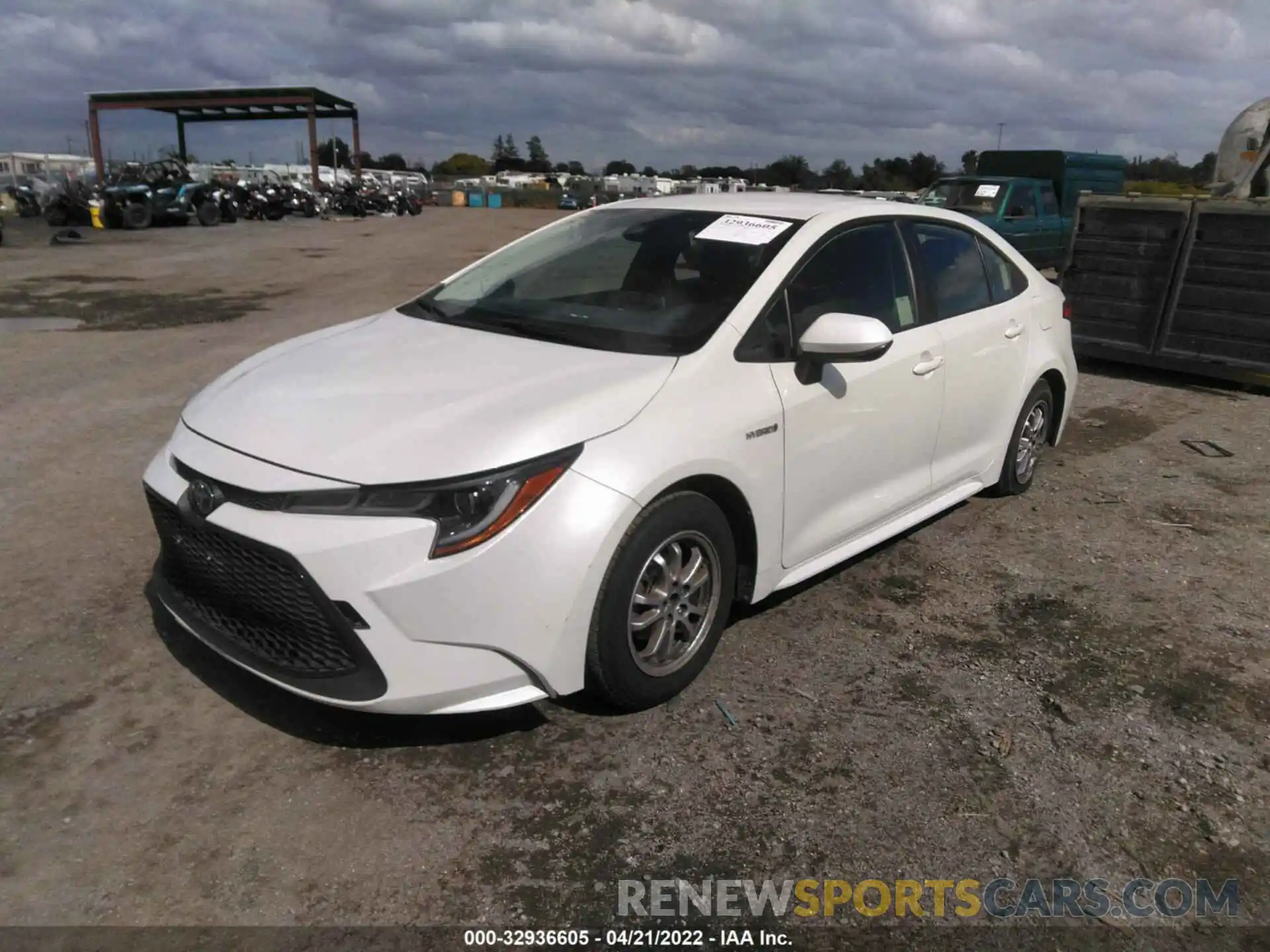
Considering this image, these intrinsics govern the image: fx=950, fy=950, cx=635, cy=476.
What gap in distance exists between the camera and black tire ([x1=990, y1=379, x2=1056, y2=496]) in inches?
199

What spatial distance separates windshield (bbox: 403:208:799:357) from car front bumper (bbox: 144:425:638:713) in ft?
2.91

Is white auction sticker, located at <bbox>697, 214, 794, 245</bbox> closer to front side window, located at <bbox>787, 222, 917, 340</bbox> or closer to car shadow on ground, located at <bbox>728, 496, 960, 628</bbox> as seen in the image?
front side window, located at <bbox>787, 222, 917, 340</bbox>

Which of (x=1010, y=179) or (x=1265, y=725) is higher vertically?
(x=1010, y=179)

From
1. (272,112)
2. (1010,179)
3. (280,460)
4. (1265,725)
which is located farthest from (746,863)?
(272,112)

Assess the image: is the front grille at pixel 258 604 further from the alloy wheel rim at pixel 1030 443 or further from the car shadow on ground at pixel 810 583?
the alloy wheel rim at pixel 1030 443

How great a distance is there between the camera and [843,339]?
10.7 feet

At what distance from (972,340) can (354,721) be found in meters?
3.14

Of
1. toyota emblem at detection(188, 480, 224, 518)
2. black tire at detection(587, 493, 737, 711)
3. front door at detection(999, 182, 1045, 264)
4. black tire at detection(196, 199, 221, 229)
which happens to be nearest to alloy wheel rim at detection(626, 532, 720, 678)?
black tire at detection(587, 493, 737, 711)

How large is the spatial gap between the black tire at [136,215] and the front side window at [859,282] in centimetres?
2701

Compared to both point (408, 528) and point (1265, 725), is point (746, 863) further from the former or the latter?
point (1265, 725)

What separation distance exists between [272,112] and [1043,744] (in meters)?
47.4

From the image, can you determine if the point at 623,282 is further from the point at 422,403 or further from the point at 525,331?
the point at 422,403

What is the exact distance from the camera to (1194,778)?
2.92 m

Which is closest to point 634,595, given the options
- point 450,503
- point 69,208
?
point 450,503
